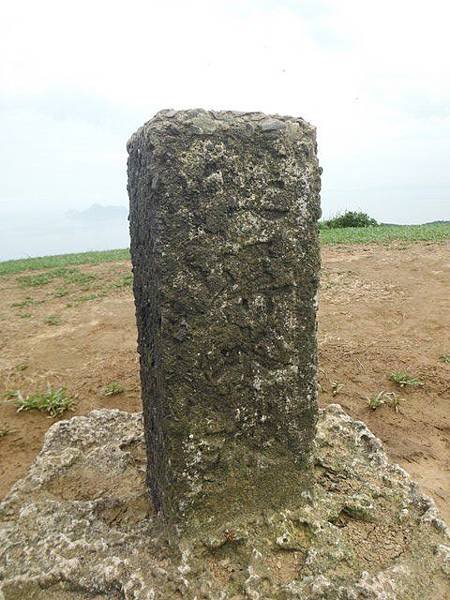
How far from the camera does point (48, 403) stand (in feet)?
15.4

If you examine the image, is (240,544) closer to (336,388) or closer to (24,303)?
(336,388)

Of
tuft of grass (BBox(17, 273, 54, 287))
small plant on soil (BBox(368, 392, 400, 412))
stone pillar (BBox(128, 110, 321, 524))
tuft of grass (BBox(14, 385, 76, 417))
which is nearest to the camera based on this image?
stone pillar (BBox(128, 110, 321, 524))

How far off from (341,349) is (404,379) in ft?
2.71

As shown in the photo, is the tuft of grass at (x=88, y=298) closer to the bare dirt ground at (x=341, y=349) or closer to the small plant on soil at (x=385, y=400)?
the bare dirt ground at (x=341, y=349)

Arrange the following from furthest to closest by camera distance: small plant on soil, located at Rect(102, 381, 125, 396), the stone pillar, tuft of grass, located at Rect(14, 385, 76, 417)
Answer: small plant on soil, located at Rect(102, 381, 125, 396) → tuft of grass, located at Rect(14, 385, 76, 417) → the stone pillar

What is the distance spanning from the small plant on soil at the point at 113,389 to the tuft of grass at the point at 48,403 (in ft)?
1.04

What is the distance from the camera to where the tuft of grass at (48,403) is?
463 centimetres

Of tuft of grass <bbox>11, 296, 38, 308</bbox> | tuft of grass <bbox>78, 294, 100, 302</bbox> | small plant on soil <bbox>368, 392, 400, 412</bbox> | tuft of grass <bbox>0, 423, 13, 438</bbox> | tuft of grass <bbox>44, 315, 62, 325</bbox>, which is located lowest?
tuft of grass <bbox>0, 423, 13, 438</bbox>

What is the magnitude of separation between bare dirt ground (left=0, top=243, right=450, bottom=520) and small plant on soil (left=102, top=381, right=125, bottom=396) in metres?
0.04

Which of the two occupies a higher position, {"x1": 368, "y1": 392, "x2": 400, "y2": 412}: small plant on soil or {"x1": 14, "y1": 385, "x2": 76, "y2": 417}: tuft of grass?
{"x1": 14, "y1": 385, "x2": 76, "y2": 417}: tuft of grass

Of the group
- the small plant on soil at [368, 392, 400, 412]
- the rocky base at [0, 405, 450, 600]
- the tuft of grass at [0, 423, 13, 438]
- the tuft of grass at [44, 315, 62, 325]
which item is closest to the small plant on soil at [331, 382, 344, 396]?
the small plant on soil at [368, 392, 400, 412]

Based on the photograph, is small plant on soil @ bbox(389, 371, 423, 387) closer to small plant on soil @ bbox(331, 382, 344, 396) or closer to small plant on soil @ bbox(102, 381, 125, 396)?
small plant on soil @ bbox(331, 382, 344, 396)

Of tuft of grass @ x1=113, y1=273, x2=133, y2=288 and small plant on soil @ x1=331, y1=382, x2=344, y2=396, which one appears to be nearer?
small plant on soil @ x1=331, y1=382, x2=344, y2=396

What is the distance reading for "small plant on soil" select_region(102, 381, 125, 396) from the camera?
489cm
